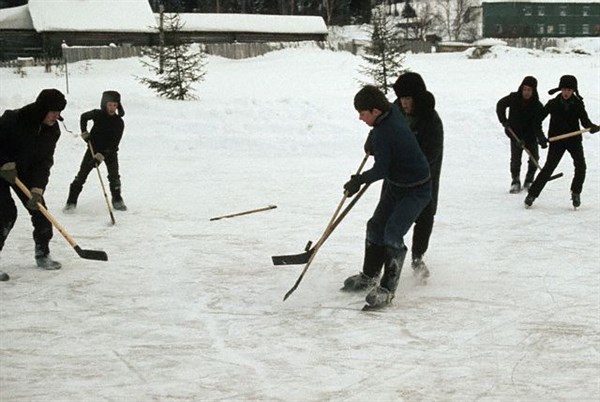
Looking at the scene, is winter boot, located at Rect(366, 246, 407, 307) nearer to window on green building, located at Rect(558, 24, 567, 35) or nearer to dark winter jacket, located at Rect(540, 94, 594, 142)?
dark winter jacket, located at Rect(540, 94, 594, 142)

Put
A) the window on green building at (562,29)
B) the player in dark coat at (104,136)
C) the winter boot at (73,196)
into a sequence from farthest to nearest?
the window on green building at (562,29) < the winter boot at (73,196) < the player in dark coat at (104,136)

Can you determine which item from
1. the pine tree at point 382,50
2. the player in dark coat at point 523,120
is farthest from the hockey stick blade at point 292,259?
the pine tree at point 382,50

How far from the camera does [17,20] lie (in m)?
35.6

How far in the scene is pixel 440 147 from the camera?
227 inches

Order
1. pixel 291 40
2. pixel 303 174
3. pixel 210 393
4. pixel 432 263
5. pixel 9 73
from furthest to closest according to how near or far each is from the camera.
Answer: pixel 291 40
pixel 9 73
pixel 303 174
pixel 432 263
pixel 210 393

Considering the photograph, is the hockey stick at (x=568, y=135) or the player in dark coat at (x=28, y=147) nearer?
the player in dark coat at (x=28, y=147)

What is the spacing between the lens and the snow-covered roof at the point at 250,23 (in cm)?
3903

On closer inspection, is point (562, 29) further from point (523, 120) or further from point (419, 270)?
point (419, 270)

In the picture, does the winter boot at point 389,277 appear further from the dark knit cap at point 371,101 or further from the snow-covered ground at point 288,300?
the dark knit cap at point 371,101

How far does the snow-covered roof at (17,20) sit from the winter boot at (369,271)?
112ft

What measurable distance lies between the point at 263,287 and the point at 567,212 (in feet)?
14.6

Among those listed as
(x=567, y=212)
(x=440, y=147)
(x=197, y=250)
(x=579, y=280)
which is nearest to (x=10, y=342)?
(x=197, y=250)

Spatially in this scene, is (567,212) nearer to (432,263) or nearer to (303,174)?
(432,263)

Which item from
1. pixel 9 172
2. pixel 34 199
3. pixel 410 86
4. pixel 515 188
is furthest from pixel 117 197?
pixel 515 188
